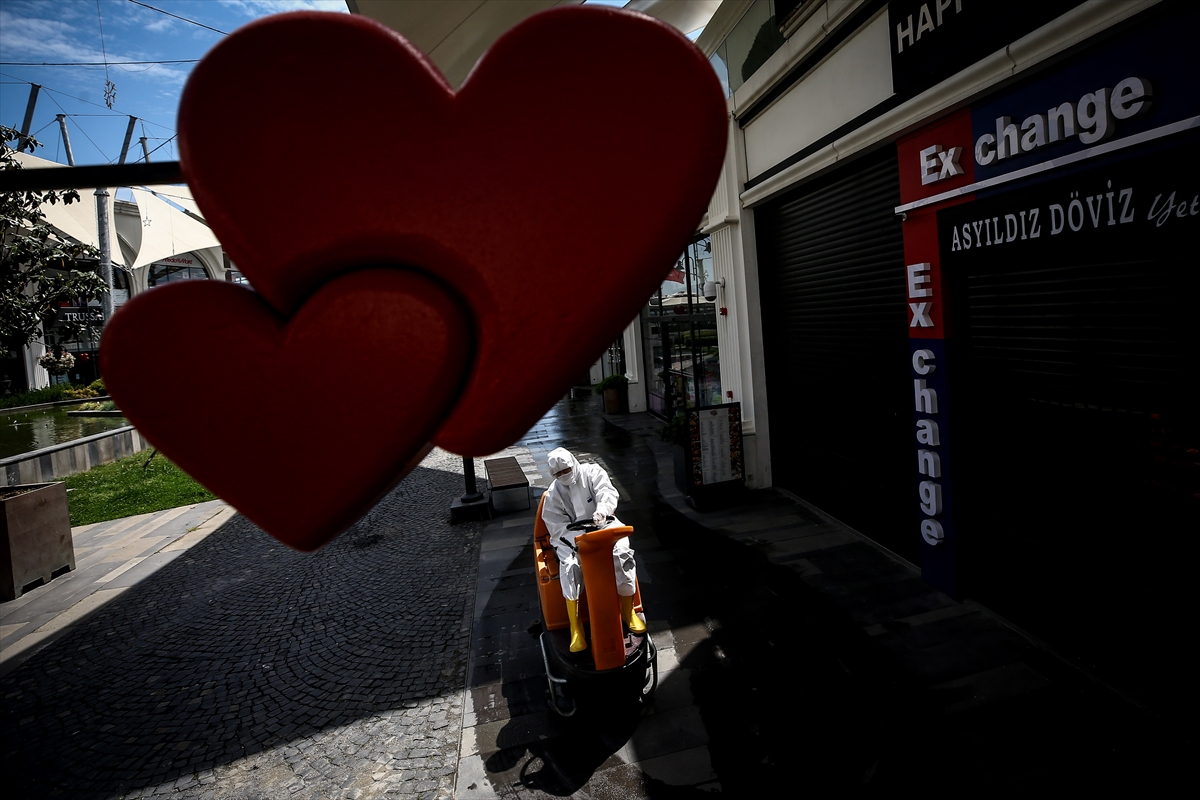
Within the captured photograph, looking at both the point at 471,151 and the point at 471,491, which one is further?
the point at 471,491

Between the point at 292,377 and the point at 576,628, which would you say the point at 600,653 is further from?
the point at 292,377

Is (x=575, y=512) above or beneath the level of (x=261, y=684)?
above

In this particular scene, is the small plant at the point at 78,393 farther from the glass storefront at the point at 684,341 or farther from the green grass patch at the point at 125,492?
the glass storefront at the point at 684,341

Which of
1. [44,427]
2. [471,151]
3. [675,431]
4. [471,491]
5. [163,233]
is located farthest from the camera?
[163,233]

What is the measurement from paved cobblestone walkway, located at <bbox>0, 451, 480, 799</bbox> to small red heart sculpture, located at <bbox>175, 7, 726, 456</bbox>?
14.4ft

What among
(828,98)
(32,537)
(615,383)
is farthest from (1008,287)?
(615,383)

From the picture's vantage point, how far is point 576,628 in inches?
186

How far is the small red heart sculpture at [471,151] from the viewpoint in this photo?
69cm

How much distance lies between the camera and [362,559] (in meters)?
8.48

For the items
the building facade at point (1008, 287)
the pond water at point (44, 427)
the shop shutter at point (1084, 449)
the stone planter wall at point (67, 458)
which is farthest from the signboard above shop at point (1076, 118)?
the pond water at point (44, 427)

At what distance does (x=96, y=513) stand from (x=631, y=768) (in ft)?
40.0

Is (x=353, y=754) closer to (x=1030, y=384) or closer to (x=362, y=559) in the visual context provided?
(x=362, y=559)

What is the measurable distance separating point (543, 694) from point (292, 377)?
488 cm

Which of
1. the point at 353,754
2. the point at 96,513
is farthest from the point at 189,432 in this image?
the point at 96,513
